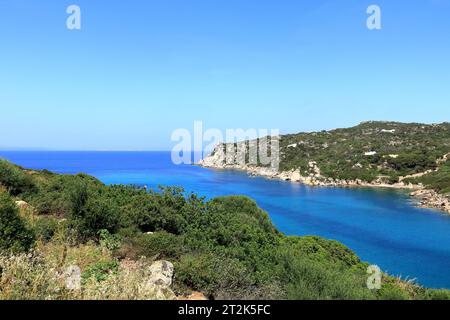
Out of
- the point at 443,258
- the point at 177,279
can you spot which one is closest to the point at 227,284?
the point at 177,279

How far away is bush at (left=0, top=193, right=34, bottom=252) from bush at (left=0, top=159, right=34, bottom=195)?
6.89 m

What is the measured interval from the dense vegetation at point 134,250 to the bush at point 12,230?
2 centimetres

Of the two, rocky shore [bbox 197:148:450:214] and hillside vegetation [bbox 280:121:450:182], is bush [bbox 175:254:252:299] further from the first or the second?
hillside vegetation [bbox 280:121:450:182]

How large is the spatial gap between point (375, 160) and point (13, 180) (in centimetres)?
7659

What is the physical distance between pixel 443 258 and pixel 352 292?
2750 centimetres

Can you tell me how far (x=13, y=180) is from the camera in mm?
13039

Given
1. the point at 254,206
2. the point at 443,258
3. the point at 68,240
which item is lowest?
the point at 443,258

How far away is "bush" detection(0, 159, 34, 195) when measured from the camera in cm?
1275

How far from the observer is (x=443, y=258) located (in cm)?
2873

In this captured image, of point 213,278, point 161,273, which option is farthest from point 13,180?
point 213,278

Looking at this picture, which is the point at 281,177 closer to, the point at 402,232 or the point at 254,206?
the point at 402,232

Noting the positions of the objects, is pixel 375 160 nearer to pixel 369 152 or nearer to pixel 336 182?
pixel 369 152

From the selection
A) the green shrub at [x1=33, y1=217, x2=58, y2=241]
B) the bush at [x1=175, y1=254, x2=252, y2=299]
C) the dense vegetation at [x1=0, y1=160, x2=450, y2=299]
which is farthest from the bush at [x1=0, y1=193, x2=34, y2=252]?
the bush at [x1=175, y1=254, x2=252, y2=299]
